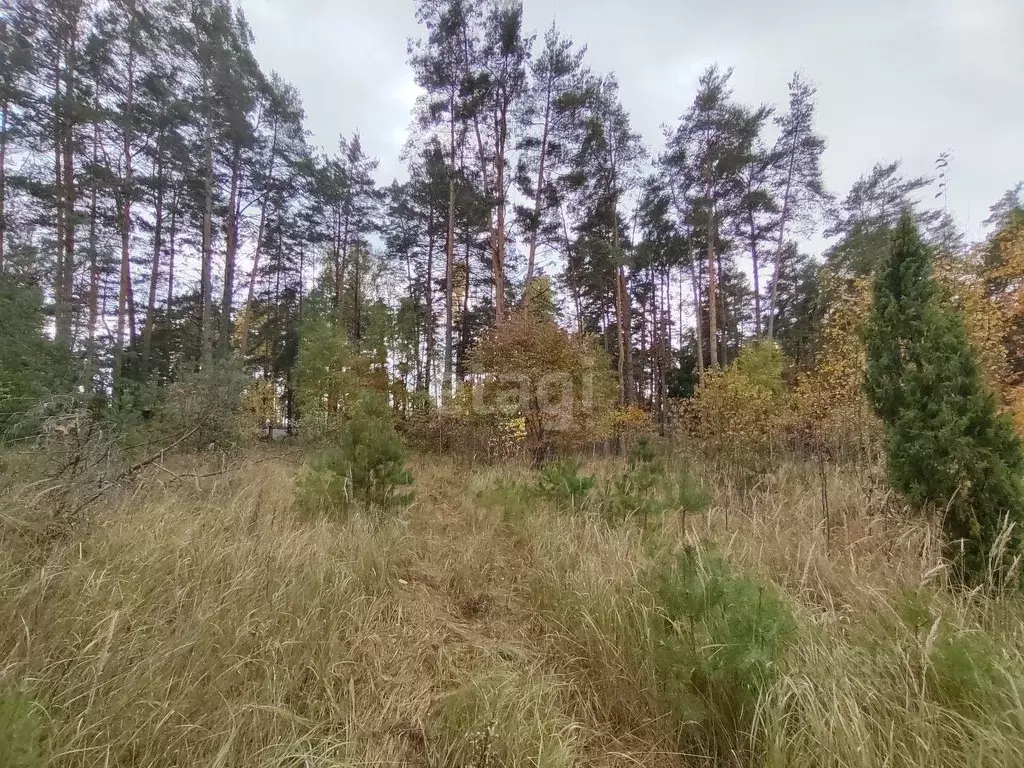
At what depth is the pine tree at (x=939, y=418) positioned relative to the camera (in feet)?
8.05

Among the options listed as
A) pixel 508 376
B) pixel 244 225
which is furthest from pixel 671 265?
pixel 244 225

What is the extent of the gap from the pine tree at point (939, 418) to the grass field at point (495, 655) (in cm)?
27

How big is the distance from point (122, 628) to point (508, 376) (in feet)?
24.8

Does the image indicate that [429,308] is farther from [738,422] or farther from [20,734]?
[20,734]

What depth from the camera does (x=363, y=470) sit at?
3889 mm

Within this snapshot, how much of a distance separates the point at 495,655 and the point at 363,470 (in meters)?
2.27

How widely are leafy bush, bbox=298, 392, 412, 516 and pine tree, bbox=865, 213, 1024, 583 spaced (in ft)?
12.9

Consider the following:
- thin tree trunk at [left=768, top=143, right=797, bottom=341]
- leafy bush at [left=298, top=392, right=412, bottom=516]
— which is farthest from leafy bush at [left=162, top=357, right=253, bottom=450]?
thin tree trunk at [left=768, top=143, right=797, bottom=341]

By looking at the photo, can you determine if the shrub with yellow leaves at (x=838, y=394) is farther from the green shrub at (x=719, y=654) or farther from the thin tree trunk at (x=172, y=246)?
the thin tree trunk at (x=172, y=246)

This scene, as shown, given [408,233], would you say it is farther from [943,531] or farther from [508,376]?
[943,531]

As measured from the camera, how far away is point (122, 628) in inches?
67.2

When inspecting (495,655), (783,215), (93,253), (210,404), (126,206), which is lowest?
(495,655)

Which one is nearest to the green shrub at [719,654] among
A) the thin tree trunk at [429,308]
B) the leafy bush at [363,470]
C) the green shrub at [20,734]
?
the green shrub at [20,734]

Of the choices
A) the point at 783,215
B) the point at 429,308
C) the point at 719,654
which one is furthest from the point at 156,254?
the point at 783,215
